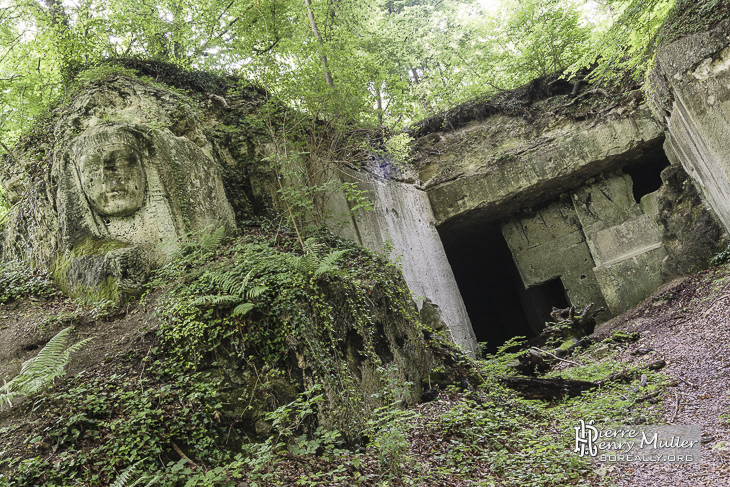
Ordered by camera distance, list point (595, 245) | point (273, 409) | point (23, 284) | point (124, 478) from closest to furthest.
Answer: point (124, 478) → point (273, 409) → point (23, 284) → point (595, 245)

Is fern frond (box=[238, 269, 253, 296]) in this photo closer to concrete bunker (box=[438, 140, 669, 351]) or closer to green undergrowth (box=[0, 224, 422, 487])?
green undergrowth (box=[0, 224, 422, 487])

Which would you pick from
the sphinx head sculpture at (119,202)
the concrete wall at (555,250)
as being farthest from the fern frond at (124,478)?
the concrete wall at (555,250)

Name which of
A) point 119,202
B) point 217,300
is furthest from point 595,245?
point 119,202

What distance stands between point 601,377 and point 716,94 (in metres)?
4.54

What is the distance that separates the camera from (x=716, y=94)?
21.8 ft

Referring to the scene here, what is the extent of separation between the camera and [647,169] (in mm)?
13023

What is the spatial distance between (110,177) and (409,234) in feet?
21.0

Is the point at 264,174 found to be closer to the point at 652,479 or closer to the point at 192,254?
the point at 192,254

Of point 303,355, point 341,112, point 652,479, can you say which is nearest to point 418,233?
point 341,112

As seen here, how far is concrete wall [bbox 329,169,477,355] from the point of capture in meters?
9.00

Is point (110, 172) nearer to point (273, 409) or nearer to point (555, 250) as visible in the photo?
point (273, 409)

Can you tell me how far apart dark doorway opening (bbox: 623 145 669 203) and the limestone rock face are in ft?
36.1

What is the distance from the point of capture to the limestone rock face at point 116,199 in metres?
5.81

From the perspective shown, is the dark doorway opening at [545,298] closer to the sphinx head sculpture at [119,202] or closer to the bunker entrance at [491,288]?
the bunker entrance at [491,288]
